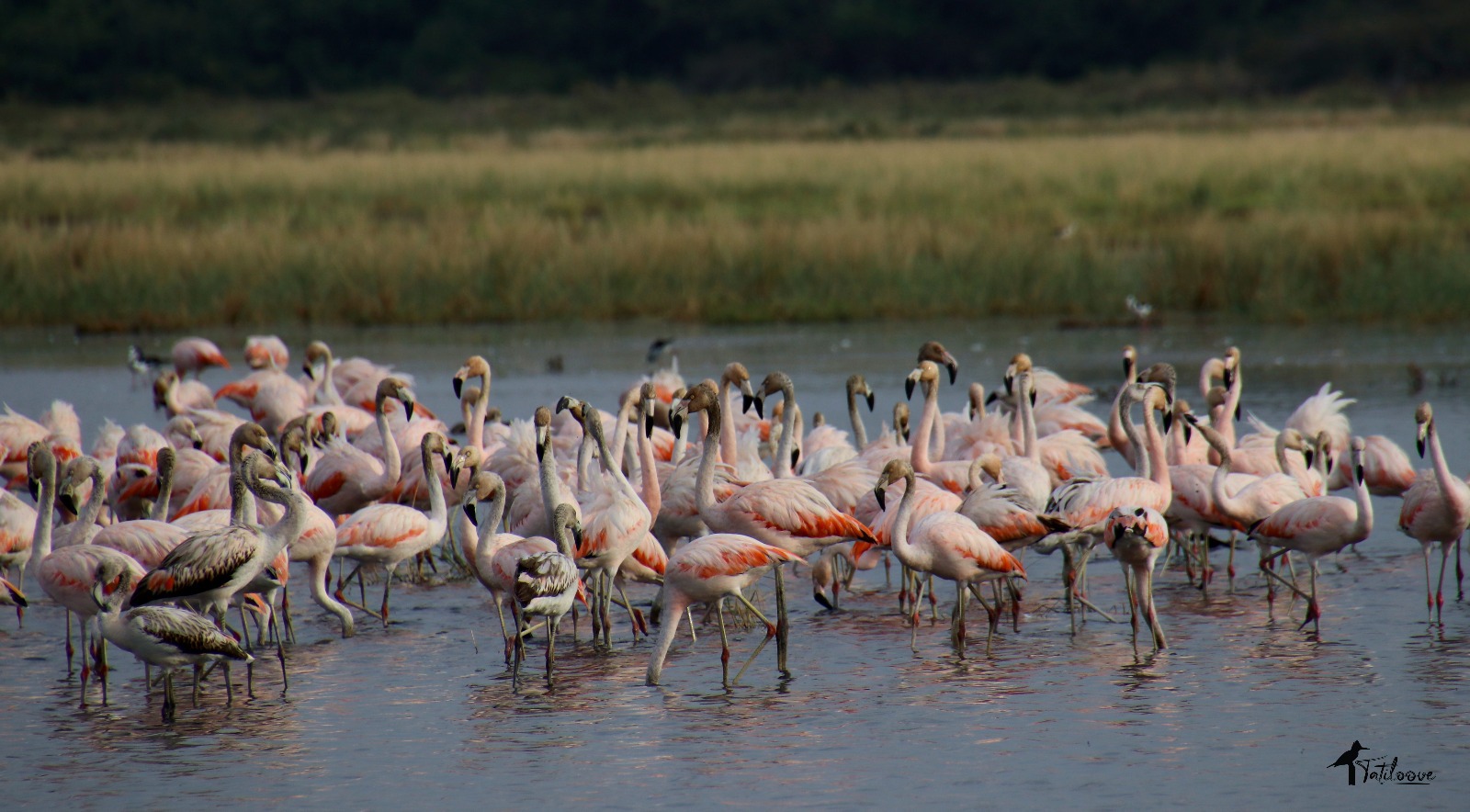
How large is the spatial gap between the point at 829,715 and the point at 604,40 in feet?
184

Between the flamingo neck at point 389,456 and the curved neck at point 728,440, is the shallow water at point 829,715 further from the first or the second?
the curved neck at point 728,440

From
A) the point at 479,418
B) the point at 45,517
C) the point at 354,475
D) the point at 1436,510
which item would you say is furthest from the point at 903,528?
the point at 45,517

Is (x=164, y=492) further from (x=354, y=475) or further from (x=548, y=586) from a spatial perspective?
(x=548, y=586)

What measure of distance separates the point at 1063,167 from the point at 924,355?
1660 cm

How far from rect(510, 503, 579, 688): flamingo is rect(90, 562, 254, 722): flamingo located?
97 centimetres

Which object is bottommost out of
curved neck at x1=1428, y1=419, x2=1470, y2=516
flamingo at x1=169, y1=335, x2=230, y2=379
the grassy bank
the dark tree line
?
curved neck at x1=1428, y1=419, x2=1470, y2=516

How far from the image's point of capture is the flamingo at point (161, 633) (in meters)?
6.11

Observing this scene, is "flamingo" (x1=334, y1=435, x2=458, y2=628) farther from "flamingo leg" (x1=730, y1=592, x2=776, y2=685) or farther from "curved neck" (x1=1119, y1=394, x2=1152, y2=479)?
"curved neck" (x1=1119, y1=394, x2=1152, y2=479)

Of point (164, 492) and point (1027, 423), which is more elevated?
point (1027, 423)

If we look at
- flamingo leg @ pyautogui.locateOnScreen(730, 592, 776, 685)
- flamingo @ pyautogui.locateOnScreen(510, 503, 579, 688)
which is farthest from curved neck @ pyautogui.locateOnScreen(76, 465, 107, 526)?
flamingo leg @ pyautogui.locateOnScreen(730, 592, 776, 685)

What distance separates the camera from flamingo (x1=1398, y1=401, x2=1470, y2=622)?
743cm

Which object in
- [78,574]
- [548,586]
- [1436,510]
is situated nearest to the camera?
[548,586]

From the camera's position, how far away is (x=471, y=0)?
6062 cm

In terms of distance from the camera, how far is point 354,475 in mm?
8758
